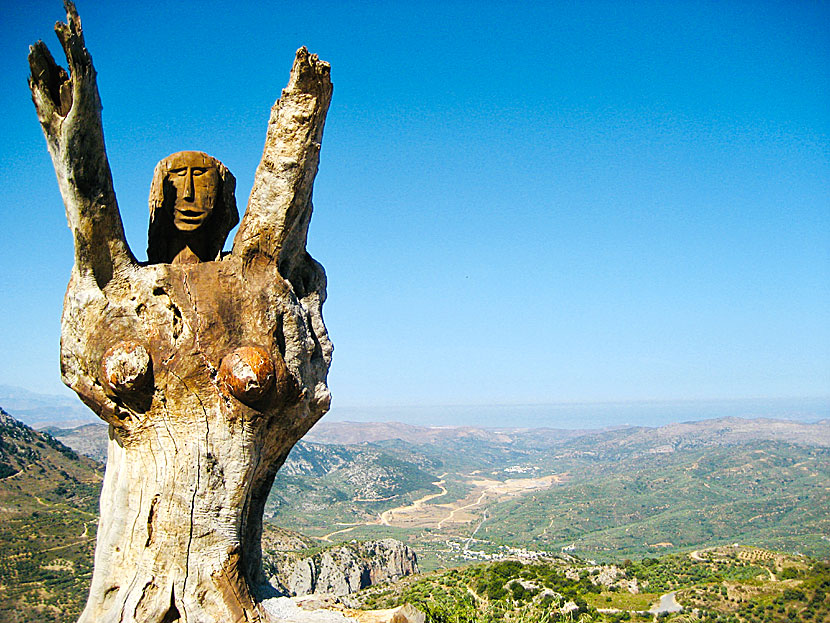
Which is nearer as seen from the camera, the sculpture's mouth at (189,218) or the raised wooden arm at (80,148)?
the raised wooden arm at (80,148)

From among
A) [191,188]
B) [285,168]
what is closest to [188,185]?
[191,188]

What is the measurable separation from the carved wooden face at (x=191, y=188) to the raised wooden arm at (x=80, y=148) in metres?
0.71

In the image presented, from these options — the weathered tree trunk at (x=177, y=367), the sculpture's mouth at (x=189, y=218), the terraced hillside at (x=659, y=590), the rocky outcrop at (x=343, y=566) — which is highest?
the sculpture's mouth at (x=189, y=218)

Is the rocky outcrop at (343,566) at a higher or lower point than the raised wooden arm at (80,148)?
lower

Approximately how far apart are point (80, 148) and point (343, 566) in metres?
73.7

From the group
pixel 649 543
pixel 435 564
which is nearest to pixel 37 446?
pixel 435 564

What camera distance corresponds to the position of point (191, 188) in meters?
6.93

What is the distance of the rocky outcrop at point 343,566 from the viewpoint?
205 ft

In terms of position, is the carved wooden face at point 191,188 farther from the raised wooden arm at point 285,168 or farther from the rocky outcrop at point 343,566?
the rocky outcrop at point 343,566

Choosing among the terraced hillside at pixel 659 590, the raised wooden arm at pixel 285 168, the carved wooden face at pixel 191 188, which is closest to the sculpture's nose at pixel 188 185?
the carved wooden face at pixel 191 188

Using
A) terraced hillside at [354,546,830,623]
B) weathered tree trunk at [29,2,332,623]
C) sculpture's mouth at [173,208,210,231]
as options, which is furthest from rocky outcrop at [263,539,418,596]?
sculpture's mouth at [173,208,210,231]

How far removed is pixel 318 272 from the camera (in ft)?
25.3

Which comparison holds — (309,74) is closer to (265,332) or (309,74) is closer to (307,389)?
(265,332)

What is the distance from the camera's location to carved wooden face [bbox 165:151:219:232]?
6883mm
